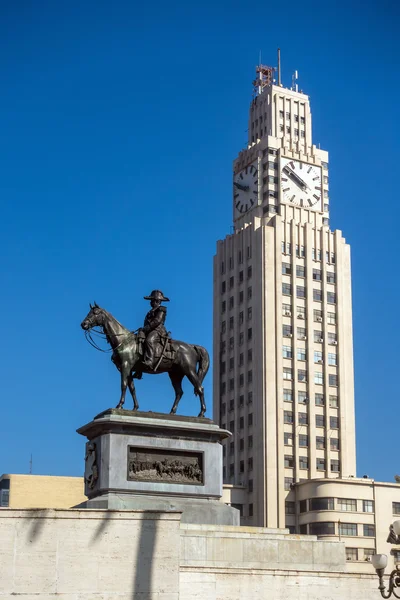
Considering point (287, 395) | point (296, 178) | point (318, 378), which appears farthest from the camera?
point (296, 178)

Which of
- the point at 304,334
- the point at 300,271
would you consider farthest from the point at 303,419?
the point at 300,271

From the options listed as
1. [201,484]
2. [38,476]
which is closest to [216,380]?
[38,476]

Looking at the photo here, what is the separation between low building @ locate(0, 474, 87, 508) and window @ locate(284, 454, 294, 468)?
19.0 metres

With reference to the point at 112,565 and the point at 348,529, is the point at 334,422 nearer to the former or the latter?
the point at 348,529

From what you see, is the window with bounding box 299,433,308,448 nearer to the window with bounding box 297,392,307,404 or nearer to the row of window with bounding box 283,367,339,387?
the window with bounding box 297,392,307,404

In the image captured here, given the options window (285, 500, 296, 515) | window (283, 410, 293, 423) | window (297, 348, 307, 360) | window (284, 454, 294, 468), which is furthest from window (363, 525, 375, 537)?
window (297, 348, 307, 360)

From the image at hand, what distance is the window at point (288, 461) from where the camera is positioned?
86363mm

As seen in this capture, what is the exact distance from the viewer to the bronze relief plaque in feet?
96.4

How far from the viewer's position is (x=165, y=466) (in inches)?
1172

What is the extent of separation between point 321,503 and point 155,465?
53.7 metres

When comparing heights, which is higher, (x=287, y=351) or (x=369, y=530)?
(x=287, y=351)

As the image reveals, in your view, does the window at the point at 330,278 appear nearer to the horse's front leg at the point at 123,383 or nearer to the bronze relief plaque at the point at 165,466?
the horse's front leg at the point at 123,383

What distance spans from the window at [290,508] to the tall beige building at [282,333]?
0.10 metres

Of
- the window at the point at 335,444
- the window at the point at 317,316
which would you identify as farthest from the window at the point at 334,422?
the window at the point at 317,316
